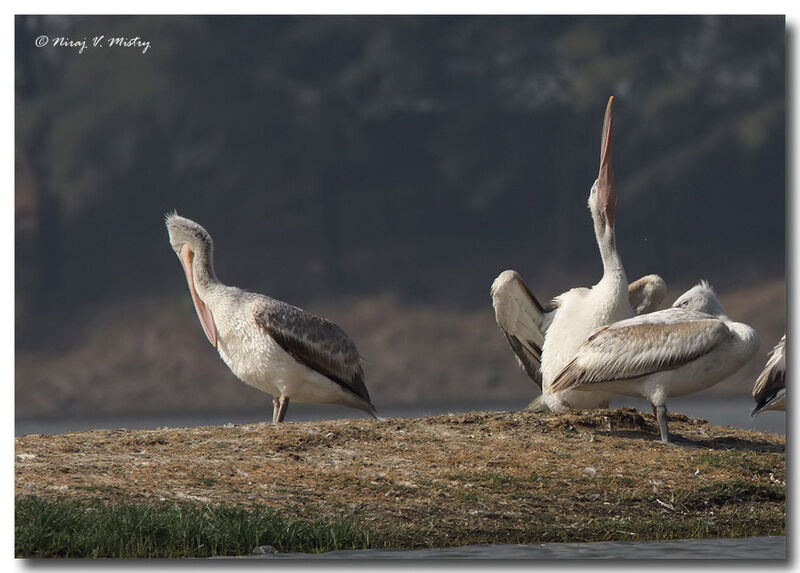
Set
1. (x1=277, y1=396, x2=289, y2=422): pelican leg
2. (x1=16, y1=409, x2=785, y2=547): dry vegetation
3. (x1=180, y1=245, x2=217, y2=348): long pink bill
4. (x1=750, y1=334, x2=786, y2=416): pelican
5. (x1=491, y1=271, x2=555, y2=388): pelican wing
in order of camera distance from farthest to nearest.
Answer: (x1=491, y1=271, x2=555, y2=388): pelican wing, (x1=180, y1=245, x2=217, y2=348): long pink bill, (x1=277, y1=396, x2=289, y2=422): pelican leg, (x1=750, y1=334, x2=786, y2=416): pelican, (x1=16, y1=409, x2=785, y2=547): dry vegetation

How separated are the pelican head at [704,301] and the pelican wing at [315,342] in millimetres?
2990

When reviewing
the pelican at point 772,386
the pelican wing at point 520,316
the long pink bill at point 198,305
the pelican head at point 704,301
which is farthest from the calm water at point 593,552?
the long pink bill at point 198,305

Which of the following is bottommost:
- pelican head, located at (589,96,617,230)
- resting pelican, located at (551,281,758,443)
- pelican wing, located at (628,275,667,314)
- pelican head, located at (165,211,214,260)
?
resting pelican, located at (551,281,758,443)

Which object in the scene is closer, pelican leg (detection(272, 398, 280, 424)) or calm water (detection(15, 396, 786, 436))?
calm water (detection(15, 396, 786, 436))

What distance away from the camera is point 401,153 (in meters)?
11.9

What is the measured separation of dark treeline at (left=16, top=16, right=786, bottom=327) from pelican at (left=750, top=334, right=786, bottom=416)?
75 centimetres

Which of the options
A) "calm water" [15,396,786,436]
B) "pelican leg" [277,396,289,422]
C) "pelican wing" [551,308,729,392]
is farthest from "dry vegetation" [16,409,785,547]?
"pelican leg" [277,396,289,422]

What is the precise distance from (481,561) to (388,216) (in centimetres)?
456

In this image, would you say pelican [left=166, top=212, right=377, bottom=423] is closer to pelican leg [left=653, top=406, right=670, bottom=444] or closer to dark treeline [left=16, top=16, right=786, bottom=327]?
dark treeline [left=16, top=16, right=786, bottom=327]

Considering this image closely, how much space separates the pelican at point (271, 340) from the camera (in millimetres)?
12211

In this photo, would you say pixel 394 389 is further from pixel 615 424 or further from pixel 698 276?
pixel 698 276

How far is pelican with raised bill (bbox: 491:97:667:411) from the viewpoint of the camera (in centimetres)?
1205
